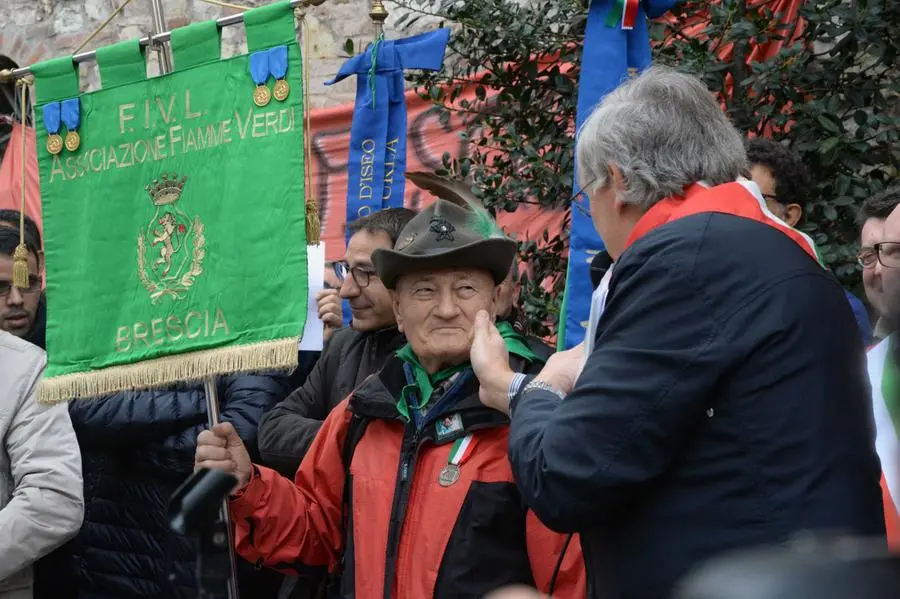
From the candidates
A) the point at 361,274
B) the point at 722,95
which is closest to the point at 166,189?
the point at 361,274

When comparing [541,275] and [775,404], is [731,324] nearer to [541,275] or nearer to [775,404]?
[775,404]

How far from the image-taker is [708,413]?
1973 millimetres

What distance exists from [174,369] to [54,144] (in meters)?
0.82

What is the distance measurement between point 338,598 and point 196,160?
1240 mm

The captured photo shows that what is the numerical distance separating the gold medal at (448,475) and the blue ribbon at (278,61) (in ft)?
3.96

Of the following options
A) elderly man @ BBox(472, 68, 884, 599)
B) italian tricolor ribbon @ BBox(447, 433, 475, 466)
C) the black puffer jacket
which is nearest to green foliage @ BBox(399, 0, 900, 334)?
the black puffer jacket

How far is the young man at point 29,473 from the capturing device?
11.8ft

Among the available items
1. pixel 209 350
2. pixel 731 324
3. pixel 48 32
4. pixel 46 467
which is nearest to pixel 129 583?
pixel 46 467

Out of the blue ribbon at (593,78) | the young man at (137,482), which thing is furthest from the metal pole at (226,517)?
the blue ribbon at (593,78)

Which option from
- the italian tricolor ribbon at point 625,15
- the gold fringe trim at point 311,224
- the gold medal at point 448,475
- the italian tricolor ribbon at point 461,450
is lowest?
the gold medal at point 448,475

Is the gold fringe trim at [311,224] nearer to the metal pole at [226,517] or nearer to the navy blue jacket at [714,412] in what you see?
the metal pole at [226,517]

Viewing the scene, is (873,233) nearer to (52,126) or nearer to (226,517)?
(226,517)

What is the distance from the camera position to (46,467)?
12.0ft

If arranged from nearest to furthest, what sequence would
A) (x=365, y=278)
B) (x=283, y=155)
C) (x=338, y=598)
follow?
(x=338, y=598) → (x=283, y=155) → (x=365, y=278)
